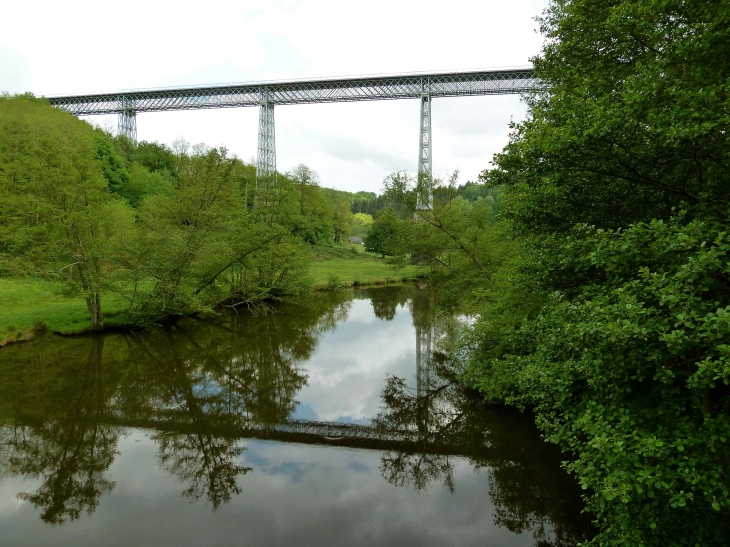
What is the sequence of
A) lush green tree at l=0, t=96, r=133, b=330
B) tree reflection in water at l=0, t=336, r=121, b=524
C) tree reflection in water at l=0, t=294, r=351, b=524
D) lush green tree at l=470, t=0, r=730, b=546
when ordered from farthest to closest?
1. lush green tree at l=0, t=96, r=133, b=330
2. tree reflection in water at l=0, t=294, r=351, b=524
3. tree reflection in water at l=0, t=336, r=121, b=524
4. lush green tree at l=470, t=0, r=730, b=546

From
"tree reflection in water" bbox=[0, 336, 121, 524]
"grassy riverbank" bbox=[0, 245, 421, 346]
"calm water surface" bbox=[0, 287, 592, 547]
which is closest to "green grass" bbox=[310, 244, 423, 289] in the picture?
"grassy riverbank" bbox=[0, 245, 421, 346]

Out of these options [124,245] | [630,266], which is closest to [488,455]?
[630,266]

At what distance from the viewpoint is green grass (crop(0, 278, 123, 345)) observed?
1808 centimetres

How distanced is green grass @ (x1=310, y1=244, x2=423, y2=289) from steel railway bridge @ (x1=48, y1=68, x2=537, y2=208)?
1039cm

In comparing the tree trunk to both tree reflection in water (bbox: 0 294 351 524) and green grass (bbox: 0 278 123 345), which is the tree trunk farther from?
tree reflection in water (bbox: 0 294 351 524)

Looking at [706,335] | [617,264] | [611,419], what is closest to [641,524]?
[611,419]

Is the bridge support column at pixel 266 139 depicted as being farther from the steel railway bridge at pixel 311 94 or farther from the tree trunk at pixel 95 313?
the tree trunk at pixel 95 313

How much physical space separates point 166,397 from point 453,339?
34.7 ft

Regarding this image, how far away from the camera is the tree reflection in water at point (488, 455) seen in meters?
7.86

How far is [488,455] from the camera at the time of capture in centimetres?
1004

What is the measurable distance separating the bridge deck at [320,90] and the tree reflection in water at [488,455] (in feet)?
106

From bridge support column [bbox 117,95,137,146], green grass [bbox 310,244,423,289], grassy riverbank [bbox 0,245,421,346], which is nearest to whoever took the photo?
grassy riverbank [bbox 0,245,421,346]

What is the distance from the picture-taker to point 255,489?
881 centimetres

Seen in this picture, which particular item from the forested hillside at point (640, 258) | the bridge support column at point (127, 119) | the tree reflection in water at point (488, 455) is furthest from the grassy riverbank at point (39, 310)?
the bridge support column at point (127, 119)
